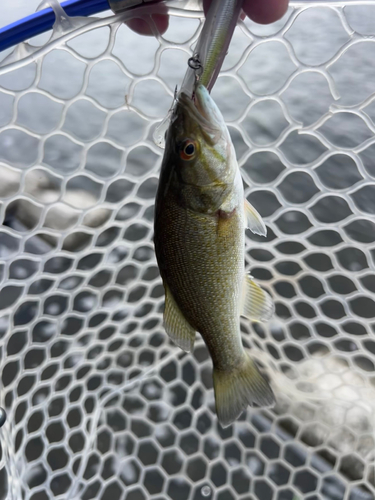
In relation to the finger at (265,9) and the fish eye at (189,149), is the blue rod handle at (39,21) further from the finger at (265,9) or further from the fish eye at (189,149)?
the fish eye at (189,149)

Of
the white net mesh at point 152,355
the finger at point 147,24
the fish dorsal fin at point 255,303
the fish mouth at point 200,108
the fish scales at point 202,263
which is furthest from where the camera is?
the white net mesh at point 152,355

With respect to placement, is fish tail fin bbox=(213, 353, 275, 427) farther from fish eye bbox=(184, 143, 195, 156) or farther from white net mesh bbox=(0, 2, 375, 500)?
white net mesh bbox=(0, 2, 375, 500)

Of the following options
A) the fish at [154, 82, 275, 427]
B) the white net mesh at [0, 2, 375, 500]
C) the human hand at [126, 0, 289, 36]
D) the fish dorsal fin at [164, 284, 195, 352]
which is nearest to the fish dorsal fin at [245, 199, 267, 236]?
the fish at [154, 82, 275, 427]

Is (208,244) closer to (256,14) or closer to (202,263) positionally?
(202,263)

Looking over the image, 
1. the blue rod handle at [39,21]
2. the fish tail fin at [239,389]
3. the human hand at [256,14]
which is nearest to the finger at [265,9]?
the human hand at [256,14]

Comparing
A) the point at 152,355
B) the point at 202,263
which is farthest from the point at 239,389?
the point at 152,355

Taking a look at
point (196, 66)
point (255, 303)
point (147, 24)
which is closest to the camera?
point (196, 66)

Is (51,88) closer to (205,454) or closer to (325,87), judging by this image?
(325,87)
